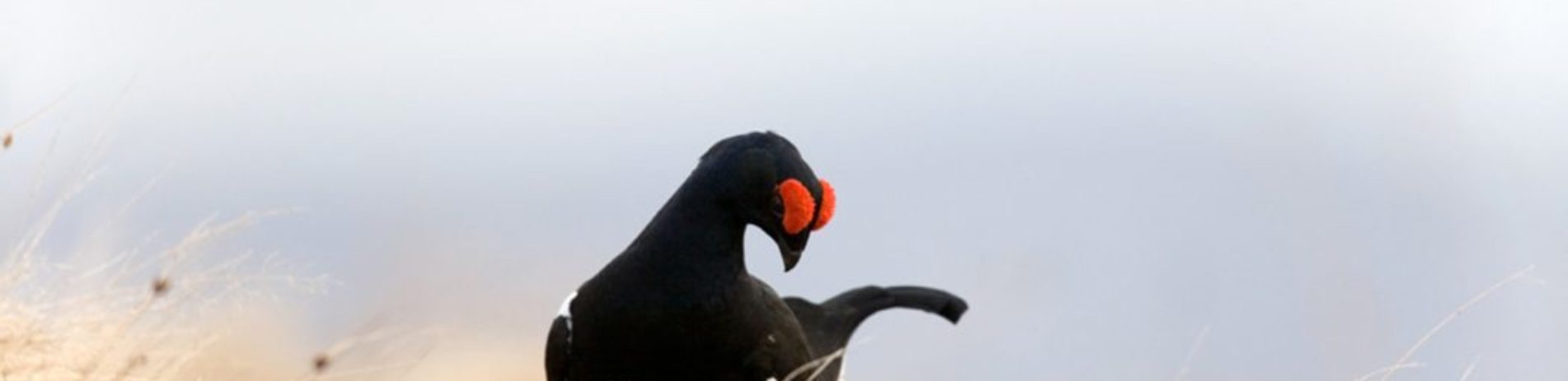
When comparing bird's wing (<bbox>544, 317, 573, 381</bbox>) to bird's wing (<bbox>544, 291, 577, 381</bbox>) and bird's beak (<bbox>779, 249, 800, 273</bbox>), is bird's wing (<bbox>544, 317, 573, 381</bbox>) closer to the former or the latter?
bird's wing (<bbox>544, 291, 577, 381</bbox>)

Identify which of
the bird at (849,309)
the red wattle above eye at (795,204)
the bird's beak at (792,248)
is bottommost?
the bird at (849,309)

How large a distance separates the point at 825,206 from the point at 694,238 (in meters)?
0.41

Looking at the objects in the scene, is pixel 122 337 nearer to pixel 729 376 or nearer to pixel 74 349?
pixel 74 349

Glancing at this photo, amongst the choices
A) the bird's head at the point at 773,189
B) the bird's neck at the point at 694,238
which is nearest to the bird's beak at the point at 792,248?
the bird's head at the point at 773,189

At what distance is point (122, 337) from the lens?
6797 mm

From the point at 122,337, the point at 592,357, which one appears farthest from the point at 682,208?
the point at 122,337

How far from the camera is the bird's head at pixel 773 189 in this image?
5.79 m

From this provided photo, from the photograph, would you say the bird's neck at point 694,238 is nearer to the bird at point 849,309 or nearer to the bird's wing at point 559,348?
the bird's wing at point 559,348

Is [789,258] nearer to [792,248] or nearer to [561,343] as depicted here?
[792,248]

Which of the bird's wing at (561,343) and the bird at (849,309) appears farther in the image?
the bird at (849,309)

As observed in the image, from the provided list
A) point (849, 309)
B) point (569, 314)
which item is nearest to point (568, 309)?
point (569, 314)

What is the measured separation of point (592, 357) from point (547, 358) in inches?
11.5

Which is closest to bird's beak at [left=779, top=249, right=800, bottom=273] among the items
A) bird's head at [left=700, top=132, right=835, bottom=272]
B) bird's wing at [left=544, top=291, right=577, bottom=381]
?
bird's head at [left=700, top=132, right=835, bottom=272]

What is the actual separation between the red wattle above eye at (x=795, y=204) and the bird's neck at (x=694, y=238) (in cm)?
16
